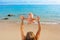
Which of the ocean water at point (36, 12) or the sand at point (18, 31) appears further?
the ocean water at point (36, 12)

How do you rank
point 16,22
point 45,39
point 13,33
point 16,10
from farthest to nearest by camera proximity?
1. point 16,10
2. point 16,22
3. point 13,33
4. point 45,39

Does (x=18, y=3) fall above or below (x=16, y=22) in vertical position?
above

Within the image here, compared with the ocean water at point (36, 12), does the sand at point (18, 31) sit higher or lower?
lower

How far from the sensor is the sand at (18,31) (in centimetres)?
335

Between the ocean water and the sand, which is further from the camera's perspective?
the ocean water

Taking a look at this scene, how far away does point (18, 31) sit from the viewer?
3.61m

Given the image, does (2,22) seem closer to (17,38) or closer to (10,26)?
(10,26)

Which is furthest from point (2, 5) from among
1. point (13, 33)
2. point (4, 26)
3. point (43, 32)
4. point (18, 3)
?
point (43, 32)

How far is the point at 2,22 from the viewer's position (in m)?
4.16

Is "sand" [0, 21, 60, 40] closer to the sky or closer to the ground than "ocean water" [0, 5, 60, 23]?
closer to the ground

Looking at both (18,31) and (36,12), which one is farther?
(36,12)

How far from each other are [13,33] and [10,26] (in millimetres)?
447

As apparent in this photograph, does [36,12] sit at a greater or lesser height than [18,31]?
greater

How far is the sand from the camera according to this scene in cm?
335
